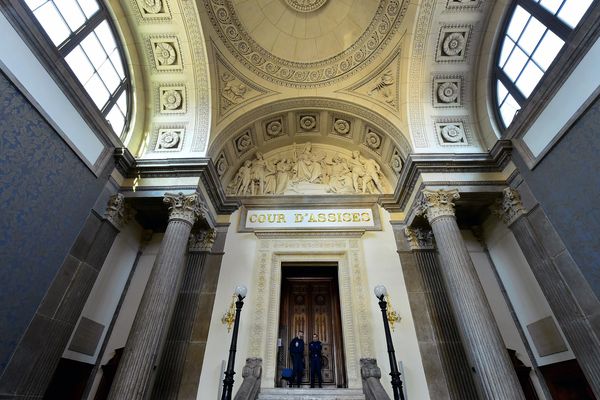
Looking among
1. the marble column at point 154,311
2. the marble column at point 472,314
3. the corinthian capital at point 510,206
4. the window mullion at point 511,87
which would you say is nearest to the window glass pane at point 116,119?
the marble column at point 154,311

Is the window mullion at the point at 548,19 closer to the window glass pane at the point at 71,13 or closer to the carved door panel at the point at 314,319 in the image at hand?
the carved door panel at the point at 314,319

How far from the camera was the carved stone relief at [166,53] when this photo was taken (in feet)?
25.0

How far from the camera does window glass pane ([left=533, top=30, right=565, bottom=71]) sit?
5.57 m

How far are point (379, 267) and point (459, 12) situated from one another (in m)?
6.88

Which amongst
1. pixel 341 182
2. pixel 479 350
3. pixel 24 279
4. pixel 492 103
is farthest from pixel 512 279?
pixel 24 279

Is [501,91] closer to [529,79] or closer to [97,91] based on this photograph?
[529,79]

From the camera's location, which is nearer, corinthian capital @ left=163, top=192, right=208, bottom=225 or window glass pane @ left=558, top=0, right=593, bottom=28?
window glass pane @ left=558, top=0, right=593, bottom=28

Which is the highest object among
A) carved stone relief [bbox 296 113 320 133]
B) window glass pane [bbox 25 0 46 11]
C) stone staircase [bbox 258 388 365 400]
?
carved stone relief [bbox 296 113 320 133]

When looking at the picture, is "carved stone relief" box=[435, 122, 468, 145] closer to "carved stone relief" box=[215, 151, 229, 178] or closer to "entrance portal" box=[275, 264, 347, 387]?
"entrance portal" box=[275, 264, 347, 387]

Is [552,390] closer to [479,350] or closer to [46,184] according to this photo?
[479,350]

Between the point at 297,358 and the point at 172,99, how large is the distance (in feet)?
25.7

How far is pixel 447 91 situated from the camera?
26.8 ft

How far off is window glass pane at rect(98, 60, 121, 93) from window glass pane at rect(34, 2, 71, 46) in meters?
1.02

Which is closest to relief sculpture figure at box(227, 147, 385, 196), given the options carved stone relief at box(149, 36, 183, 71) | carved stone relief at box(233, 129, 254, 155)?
carved stone relief at box(233, 129, 254, 155)
